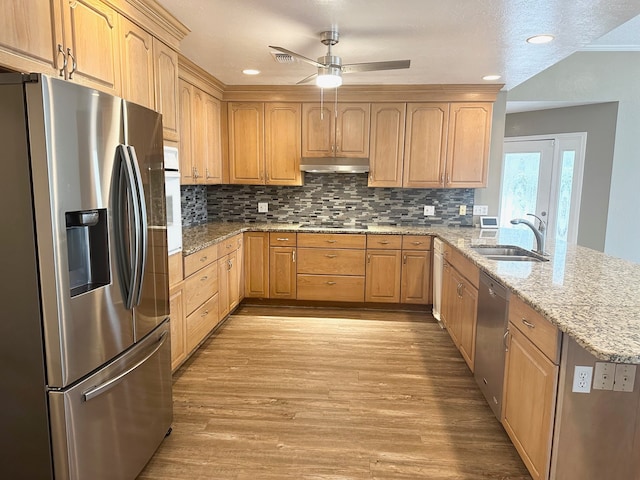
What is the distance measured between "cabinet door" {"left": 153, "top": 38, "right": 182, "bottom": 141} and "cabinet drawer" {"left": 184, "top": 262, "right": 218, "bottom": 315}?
104 cm

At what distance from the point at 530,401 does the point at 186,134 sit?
3.20m

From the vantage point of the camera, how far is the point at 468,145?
14.2ft

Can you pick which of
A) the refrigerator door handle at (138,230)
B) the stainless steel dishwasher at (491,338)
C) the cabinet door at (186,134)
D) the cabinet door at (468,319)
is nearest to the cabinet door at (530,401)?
the stainless steel dishwasher at (491,338)

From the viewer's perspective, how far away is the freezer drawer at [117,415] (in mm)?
1441

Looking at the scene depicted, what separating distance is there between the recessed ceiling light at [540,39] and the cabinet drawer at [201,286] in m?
2.94

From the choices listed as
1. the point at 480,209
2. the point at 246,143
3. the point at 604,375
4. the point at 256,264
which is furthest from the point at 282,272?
the point at 604,375

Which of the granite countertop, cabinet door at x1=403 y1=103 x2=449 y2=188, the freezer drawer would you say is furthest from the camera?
cabinet door at x1=403 y1=103 x2=449 y2=188

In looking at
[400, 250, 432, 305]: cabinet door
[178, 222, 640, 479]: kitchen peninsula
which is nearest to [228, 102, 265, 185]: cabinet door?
[400, 250, 432, 305]: cabinet door

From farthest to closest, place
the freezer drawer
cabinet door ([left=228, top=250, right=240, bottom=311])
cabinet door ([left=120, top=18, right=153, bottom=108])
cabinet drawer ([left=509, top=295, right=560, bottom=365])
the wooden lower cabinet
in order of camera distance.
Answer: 1. cabinet door ([left=228, top=250, right=240, bottom=311])
2. the wooden lower cabinet
3. cabinet door ([left=120, top=18, right=153, bottom=108])
4. cabinet drawer ([left=509, top=295, right=560, bottom=365])
5. the freezer drawer

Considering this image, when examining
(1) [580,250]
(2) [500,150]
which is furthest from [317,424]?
(2) [500,150]

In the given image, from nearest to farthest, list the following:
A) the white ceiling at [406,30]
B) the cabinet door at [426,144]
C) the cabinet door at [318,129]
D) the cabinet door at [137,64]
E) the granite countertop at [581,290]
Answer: the granite countertop at [581,290], the cabinet door at [137,64], the white ceiling at [406,30], the cabinet door at [426,144], the cabinet door at [318,129]

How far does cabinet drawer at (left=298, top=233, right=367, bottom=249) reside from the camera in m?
4.30

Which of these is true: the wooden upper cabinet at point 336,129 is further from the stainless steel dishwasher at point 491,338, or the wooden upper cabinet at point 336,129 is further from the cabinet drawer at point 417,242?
the stainless steel dishwasher at point 491,338

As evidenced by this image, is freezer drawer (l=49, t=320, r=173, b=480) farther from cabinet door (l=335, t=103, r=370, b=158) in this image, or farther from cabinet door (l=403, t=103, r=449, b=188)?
cabinet door (l=403, t=103, r=449, b=188)
